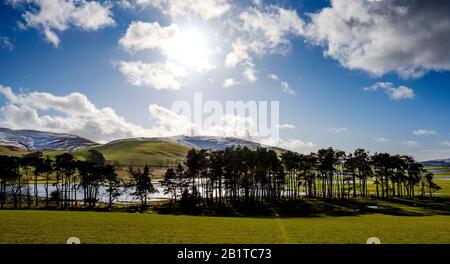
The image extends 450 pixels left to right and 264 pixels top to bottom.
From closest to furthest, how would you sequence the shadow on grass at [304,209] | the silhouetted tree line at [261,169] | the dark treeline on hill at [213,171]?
the shadow on grass at [304,209] < the dark treeline on hill at [213,171] < the silhouetted tree line at [261,169]

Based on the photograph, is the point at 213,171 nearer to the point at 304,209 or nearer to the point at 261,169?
the point at 261,169

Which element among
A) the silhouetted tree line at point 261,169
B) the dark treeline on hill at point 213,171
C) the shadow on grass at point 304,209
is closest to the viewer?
the shadow on grass at point 304,209

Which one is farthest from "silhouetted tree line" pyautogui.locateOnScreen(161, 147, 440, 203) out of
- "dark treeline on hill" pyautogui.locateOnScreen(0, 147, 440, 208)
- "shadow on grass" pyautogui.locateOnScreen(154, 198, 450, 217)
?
"shadow on grass" pyautogui.locateOnScreen(154, 198, 450, 217)

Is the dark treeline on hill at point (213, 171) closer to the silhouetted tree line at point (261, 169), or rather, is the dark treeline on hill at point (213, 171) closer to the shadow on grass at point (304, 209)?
the silhouetted tree line at point (261, 169)

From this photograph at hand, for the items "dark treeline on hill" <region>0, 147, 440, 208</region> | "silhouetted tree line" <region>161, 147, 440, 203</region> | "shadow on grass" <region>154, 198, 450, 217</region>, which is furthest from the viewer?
"silhouetted tree line" <region>161, 147, 440, 203</region>

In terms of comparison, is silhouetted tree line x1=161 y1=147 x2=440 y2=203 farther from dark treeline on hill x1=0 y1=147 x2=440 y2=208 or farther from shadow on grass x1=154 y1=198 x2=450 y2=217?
shadow on grass x1=154 y1=198 x2=450 y2=217

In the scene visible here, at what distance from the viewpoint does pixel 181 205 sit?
10388 cm

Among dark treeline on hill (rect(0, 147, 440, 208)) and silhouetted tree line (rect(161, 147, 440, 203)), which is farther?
silhouetted tree line (rect(161, 147, 440, 203))

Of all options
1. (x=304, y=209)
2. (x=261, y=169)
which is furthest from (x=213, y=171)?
(x=304, y=209)

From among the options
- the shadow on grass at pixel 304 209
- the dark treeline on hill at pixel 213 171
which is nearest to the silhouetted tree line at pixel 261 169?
the dark treeline on hill at pixel 213 171

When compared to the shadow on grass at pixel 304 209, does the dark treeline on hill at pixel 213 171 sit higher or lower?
higher
